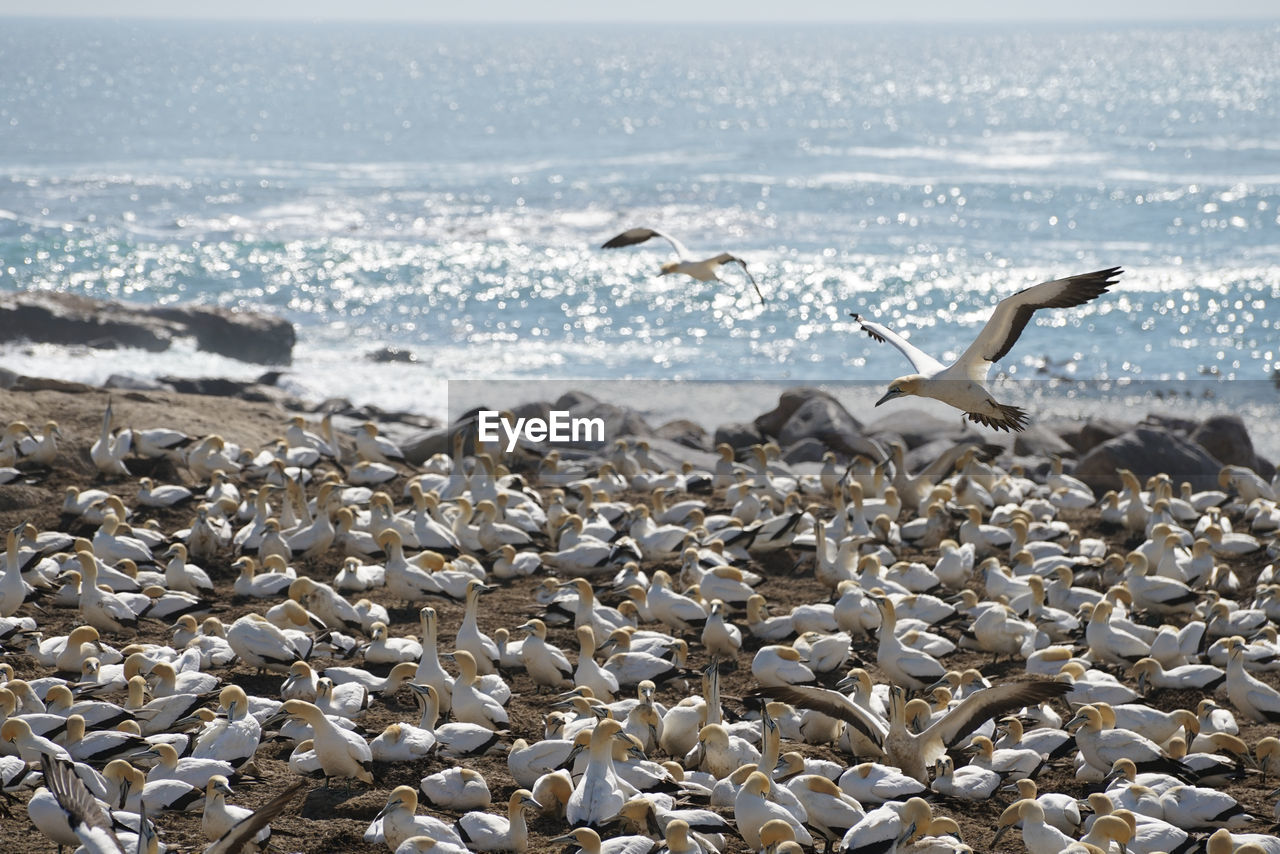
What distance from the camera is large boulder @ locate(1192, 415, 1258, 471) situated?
18.8 metres

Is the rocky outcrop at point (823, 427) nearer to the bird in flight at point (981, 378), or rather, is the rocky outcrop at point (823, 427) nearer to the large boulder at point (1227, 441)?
the large boulder at point (1227, 441)

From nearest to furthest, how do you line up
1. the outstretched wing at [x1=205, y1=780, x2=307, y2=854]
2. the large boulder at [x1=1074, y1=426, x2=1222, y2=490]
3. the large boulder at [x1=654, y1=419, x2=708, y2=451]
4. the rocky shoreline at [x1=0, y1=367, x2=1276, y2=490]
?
1. the outstretched wing at [x1=205, y1=780, x2=307, y2=854]
2. the rocky shoreline at [x1=0, y1=367, x2=1276, y2=490]
3. the large boulder at [x1=1074, y1=426, x2=1222, y2=490]
4. the large boulder at [x1=654, y1=419, x2=708, y2=451]

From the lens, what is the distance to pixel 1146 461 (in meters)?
17.0

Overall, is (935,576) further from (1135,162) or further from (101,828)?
(1135,162)

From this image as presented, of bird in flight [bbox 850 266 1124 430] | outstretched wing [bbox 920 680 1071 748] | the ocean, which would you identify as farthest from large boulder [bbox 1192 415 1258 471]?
outstretched wing [bbox 920 680 1071 748]

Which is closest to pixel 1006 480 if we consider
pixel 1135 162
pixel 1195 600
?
pixel 1195 600

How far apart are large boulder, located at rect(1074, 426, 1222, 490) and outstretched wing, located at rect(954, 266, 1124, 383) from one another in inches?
317

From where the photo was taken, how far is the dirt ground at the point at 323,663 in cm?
693

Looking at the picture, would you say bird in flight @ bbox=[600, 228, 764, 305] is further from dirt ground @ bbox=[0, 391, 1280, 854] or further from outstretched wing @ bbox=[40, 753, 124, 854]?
outstretched wing @ bbox=[40, 753, 124, 854]

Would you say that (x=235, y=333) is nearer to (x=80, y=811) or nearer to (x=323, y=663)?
(x=323, y=663)

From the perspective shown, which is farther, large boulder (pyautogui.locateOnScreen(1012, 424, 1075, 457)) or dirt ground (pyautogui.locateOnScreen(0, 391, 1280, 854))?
large boulder (pyautogui.locateOnScreen(1012, 424, 1075, 457))

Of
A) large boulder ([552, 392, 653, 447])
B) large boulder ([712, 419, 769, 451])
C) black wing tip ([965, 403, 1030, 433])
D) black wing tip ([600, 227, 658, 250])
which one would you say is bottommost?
large boulder ([712, 419, 769, 451])

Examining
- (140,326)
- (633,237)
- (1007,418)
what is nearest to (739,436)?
(633,237)

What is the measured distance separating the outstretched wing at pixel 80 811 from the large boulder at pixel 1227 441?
16253 millimetres
